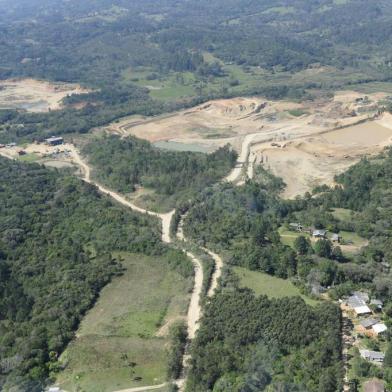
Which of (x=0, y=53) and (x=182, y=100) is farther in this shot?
(x=0, y=53)

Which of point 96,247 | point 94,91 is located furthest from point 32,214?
point 94,91

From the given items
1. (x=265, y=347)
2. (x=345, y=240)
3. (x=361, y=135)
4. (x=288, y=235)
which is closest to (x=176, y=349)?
(x=265, y=347)

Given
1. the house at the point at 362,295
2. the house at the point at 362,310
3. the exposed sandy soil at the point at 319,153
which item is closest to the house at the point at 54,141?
the exposed sandy soil at the point at 319,153

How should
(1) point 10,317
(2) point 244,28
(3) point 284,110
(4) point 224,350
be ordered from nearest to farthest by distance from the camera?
1. (4) point 224,350
2. (1) point 10,317
3. (3) point 284,110
4. (2) point 244,28

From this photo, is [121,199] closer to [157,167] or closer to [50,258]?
[157,167]

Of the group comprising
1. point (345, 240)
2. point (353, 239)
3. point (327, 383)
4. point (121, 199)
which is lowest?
point (121, 199)

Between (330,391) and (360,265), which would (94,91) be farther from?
(330,391)

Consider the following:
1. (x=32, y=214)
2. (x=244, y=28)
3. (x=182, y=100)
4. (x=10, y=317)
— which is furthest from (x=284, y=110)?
(x=244, y=28)

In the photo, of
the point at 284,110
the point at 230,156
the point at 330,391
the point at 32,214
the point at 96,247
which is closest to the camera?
the point at 330,391
